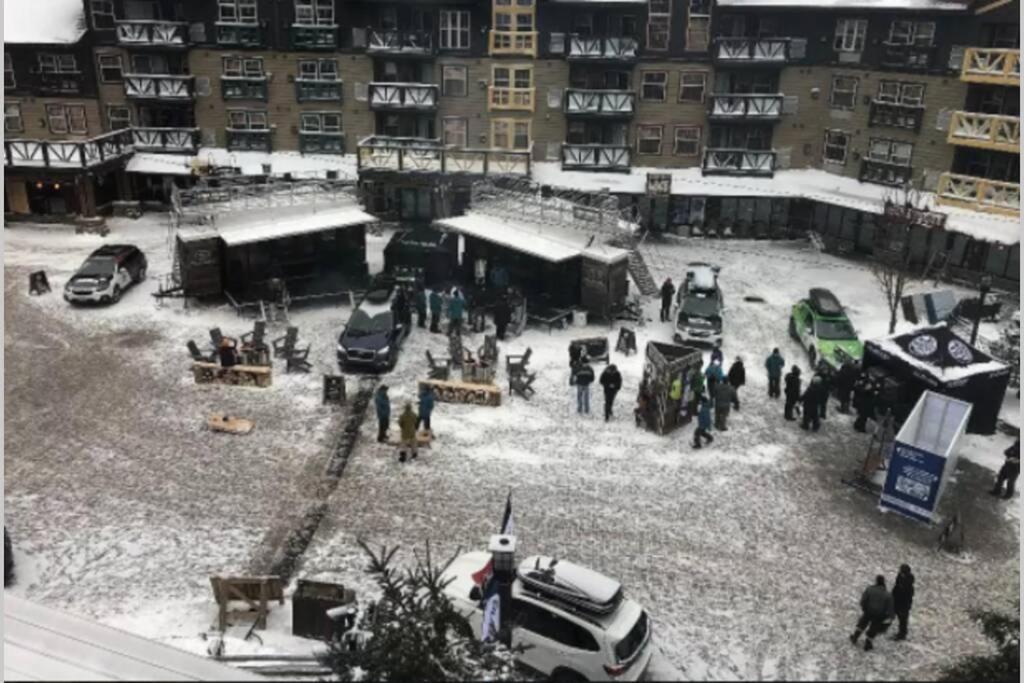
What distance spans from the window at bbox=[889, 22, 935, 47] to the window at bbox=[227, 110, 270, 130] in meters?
27.5

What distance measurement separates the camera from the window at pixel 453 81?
131 ft

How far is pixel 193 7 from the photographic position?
39750mm

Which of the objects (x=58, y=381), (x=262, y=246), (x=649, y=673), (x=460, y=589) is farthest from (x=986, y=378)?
(x=58, y=381)

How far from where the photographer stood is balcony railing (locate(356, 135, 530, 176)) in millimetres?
37938

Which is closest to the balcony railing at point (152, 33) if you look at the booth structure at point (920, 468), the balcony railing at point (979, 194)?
the balcony railing at point (979, 194)

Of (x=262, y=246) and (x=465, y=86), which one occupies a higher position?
(x=465, y=86)

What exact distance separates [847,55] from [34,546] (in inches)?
1385

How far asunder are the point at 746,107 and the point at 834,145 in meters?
4.41

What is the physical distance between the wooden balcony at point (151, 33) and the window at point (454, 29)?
11379mm

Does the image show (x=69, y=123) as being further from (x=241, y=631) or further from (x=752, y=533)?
(x=752, y=533)

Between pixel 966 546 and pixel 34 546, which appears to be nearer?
pixel 34 546

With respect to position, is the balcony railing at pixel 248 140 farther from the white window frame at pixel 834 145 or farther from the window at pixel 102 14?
the white window frame at pixel 834 145

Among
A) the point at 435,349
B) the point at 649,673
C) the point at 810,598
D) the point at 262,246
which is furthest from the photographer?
the point at 262,246

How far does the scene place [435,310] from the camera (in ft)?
94.1
